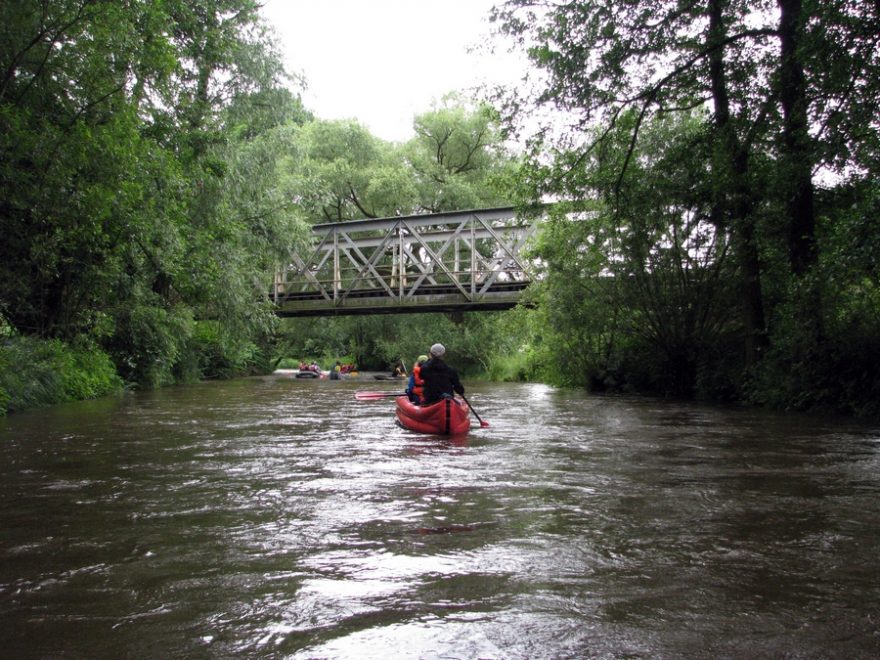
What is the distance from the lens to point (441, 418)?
10266mm

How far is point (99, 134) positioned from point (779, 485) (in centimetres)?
1088

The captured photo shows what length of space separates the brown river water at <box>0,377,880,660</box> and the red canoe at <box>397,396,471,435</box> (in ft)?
2.56

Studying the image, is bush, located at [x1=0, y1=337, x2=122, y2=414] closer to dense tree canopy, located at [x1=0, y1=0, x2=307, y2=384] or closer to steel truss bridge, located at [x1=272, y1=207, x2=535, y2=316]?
dense tree canopy, located at [x1=0, y1=0, x2=307, y2=384]

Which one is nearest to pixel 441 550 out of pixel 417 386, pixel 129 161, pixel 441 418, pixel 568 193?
pixel 441 418

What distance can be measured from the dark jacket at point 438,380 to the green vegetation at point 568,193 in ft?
18.9

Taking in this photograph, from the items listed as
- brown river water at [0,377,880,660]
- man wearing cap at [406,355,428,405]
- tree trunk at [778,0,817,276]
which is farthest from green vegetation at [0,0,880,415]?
man wearing cap at [406,355,428,405]

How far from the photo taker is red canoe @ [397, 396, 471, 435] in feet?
33.6

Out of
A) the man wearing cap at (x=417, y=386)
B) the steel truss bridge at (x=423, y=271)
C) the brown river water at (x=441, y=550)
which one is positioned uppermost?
the steel truss bridge at (x=423, y=271)

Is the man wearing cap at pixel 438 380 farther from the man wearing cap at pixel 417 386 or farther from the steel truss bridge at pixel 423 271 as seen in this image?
the steel truss bridge at pixel 423 271

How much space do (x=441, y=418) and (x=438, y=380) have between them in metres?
0.66

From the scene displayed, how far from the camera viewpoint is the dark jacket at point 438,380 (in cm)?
1066

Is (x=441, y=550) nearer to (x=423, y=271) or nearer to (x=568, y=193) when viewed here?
(x=568, y=193)

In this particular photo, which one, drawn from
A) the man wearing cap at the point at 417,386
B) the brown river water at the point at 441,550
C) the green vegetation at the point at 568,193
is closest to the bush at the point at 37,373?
the green vegetation at the point at 568,193

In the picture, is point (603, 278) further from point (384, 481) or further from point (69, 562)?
point (69, 562)
